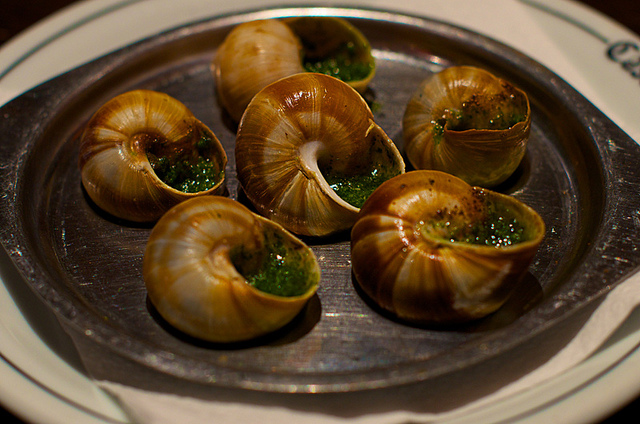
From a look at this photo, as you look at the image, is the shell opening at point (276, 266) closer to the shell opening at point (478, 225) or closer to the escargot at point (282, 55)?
the shell opening at point (478, 225)

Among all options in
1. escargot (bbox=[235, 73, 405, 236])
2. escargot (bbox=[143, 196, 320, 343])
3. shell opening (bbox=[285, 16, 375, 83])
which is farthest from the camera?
shell opening (bbox=[285, 16, 375, 83])

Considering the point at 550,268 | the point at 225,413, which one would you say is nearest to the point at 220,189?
the point at 225,413

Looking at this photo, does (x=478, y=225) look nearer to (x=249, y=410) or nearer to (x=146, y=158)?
(x=249, y=410)

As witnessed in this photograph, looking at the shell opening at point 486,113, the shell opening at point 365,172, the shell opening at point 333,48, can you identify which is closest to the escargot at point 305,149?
the shell opening at point 365,172

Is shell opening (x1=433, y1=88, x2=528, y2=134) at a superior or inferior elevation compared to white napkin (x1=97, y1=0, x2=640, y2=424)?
superior

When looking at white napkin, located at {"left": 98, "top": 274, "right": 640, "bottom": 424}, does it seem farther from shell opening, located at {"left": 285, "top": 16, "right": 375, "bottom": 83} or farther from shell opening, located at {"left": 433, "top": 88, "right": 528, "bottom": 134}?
shell opening, located at {"left": 285, "top": 16, "right": 375, "bottom": 83}

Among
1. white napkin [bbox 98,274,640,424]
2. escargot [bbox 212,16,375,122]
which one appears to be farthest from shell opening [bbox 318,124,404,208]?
white napkin [bbox 98,274,640,424]

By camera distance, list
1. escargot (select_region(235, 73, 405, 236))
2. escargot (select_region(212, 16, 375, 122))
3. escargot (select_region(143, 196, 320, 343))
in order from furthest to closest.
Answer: escargot (select_region(212, 16, 375, 122)) → escargot (select_region(235, 73, 405, 236)) → escargot (select_region(143, 196, 320, 343))
